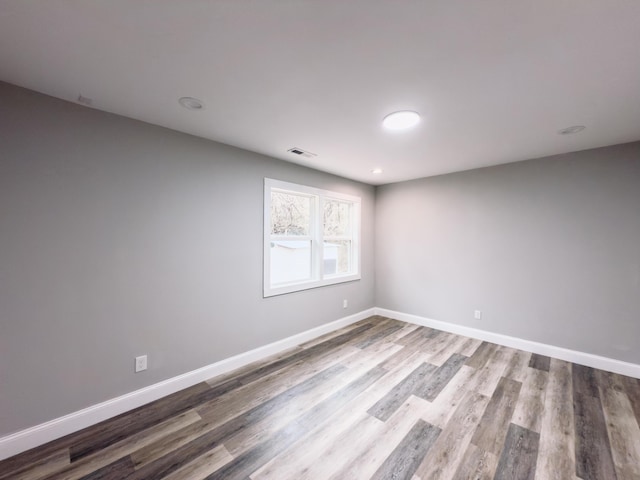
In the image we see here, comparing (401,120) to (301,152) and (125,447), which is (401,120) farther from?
(125,447)

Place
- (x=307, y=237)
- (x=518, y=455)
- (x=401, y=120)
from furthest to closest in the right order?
1. (x=307, y=237)
2. (x=401, y=120)
3. (x=518, y=455)

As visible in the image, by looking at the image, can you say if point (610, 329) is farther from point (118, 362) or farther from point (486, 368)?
point (118, 362)

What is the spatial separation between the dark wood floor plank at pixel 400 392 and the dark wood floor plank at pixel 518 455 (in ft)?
2.41

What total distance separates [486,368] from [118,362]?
11.7 ft

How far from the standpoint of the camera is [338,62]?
1.46 metres

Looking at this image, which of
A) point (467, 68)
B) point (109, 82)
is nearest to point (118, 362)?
point (109, 82)

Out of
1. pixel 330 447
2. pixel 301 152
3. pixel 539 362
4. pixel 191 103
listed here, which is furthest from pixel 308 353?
pixel 191 103

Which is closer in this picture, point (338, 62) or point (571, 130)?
point (338, 62)

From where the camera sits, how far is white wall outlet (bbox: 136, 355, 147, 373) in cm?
217

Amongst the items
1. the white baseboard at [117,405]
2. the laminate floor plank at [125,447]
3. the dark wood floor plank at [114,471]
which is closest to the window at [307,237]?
the white baseboard at [117,405]

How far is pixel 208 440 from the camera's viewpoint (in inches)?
70.8

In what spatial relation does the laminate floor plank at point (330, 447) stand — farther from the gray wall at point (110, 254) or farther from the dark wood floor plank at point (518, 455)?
the gray wall at point (110, 254)

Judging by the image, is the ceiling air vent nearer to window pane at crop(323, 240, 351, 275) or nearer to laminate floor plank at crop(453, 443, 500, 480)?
window pane at crop(323, 240, 351, 275)

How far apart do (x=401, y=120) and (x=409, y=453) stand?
245cm
